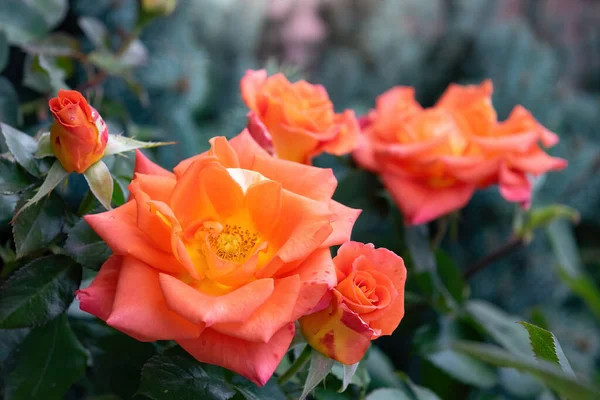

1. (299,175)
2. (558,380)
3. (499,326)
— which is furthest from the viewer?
(499,326)

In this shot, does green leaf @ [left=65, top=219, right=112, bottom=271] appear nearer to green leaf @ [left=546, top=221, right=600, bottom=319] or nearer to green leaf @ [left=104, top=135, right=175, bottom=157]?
green leaf @ [left=104, top=135, right=175, bottom=157]

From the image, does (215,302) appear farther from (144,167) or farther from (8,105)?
(8,105)

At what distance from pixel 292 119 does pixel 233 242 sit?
3.9 inches

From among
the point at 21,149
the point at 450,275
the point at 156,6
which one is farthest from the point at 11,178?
the point at 450,275

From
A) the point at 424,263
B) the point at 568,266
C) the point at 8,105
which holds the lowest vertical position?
the point at 568,266

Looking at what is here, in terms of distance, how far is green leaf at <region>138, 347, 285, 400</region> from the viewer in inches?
10.2

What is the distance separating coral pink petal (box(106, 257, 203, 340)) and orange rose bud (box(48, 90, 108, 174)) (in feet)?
0.19

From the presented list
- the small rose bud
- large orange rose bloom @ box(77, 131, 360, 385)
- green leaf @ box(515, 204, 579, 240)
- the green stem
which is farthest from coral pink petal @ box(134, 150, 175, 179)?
green leaf @ box(515, 204, 579, 240)

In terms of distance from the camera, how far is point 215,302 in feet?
0.75

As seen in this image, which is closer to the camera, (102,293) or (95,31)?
(102,293)

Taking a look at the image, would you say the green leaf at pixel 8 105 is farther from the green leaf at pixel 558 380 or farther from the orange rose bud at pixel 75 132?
the green leaf at pixel 558 380

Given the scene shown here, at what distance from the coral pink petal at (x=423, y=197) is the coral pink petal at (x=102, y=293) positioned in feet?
0.75

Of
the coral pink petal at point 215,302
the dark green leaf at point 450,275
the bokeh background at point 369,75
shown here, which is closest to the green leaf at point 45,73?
the bokeh background at point 369,75

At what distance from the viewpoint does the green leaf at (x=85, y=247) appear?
0.88 ft
